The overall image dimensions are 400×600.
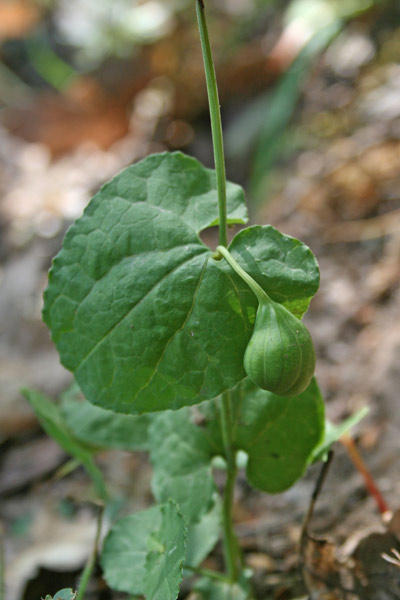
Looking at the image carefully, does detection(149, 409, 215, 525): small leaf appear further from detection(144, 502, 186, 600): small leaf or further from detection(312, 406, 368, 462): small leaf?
detection(312, 406, 368, 462): small leaf

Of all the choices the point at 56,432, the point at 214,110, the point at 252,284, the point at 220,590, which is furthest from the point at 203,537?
the point at 214,110

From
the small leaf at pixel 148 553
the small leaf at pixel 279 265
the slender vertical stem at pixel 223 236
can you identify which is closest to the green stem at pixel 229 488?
the slender vertical stem at pixel 223 236

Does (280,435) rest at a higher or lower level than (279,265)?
lower

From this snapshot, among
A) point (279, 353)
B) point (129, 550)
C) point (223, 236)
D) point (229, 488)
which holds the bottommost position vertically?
point (129, 550)

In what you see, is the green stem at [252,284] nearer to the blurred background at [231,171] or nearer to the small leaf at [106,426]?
the small leaf at [106,426]

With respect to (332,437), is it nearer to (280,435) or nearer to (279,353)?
(280,435)

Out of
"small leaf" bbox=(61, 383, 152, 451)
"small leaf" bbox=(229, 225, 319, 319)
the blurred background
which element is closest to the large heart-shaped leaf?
"small leaf" bbox=(229, 225, 319, 319)

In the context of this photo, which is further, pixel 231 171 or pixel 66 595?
pixel 231 171
